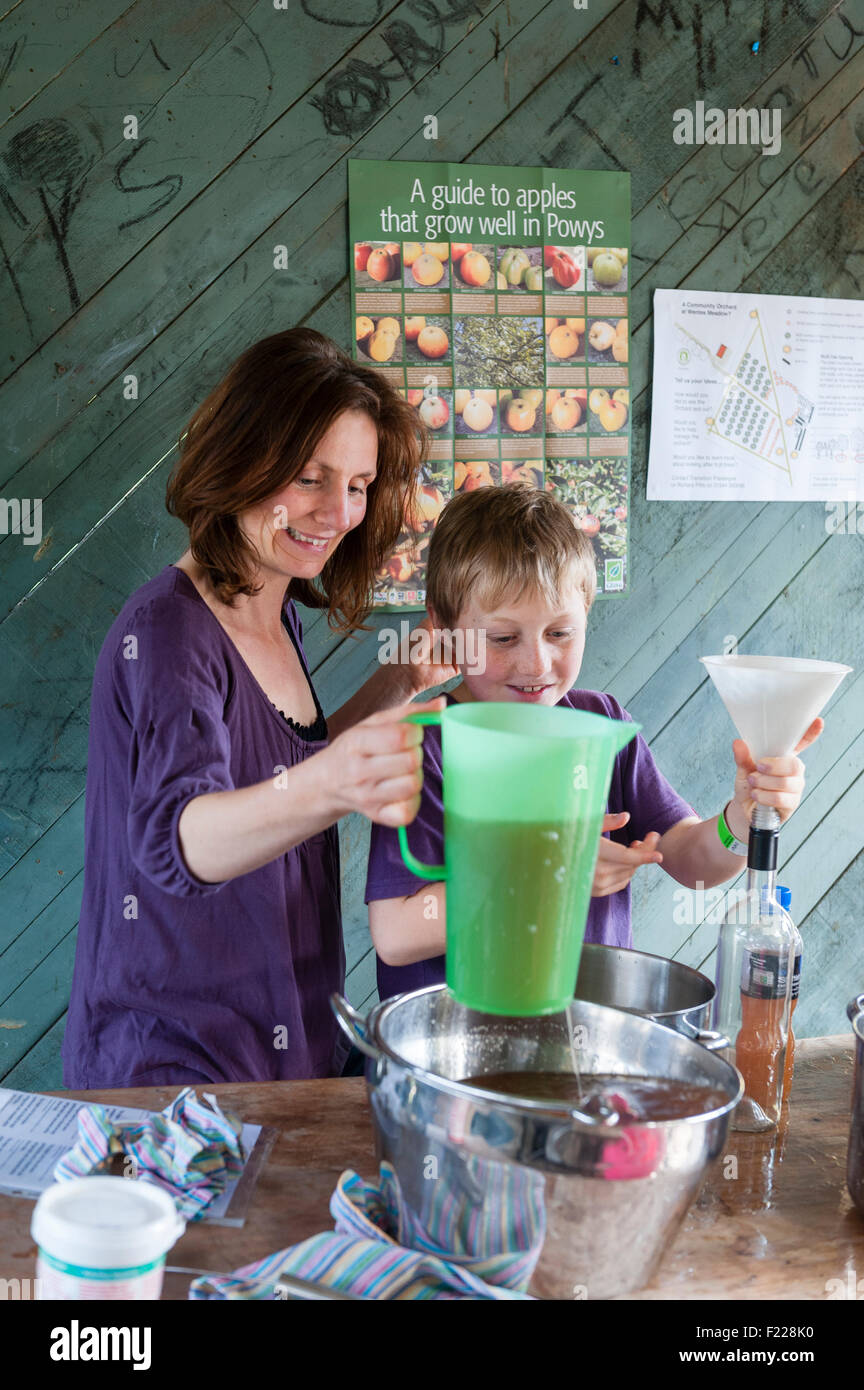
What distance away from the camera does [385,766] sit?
0.96 meters

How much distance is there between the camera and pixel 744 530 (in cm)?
259

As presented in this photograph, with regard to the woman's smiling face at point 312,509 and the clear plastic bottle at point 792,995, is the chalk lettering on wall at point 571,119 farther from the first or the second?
the clear plastic bottle at point 792,995

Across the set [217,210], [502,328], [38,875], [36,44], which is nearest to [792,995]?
[38,875]

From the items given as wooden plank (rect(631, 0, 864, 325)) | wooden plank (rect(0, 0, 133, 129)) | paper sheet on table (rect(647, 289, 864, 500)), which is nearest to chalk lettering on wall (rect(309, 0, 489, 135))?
wooden plank (rect(0, 0, 133, 129))

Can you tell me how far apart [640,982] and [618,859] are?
14 cm

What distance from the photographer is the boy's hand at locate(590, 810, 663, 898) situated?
1225 millimetres

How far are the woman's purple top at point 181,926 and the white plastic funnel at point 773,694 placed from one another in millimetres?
560

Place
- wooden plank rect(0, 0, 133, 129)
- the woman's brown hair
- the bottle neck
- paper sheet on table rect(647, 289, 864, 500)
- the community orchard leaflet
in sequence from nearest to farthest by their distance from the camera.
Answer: the bottle neck < the woman's brown hair < wooden plank rect(0, 0, 133, 129) < the community orchard leaflet < paper sheet on table rect(647, 289, 864, 500)

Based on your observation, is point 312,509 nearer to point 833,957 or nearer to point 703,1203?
point 703,1203

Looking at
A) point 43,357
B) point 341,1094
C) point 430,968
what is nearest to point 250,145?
point 43,357

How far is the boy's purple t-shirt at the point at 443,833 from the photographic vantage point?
1446mm

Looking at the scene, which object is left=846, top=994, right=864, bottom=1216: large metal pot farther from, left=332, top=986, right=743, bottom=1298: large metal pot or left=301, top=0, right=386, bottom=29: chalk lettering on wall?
left=301, top=0, right=386, bottom=29: chalk lettering on wall

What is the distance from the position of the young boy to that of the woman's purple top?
0.13 m

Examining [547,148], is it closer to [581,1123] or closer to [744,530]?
[744,530]
